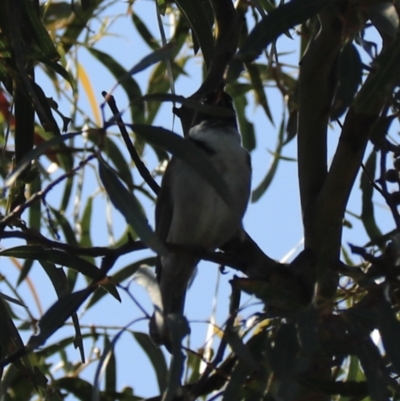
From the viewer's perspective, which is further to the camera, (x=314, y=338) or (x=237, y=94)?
(x=237, y=94)

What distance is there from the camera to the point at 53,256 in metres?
2.33

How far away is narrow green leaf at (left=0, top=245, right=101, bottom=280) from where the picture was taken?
233cm

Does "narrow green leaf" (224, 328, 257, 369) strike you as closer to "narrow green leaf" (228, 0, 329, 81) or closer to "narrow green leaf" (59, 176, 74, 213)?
"narrow green leaf" (228, 0, 329, 81)

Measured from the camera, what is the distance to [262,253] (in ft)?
8.63

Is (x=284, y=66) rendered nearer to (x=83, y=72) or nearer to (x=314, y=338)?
(x=83, y=72)

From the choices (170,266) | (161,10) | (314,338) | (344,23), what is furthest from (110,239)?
(314,338)

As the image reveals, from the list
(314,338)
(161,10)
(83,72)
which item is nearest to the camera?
(314,338)

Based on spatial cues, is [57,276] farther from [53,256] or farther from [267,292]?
[267,292]

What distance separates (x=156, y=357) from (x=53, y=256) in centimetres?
35

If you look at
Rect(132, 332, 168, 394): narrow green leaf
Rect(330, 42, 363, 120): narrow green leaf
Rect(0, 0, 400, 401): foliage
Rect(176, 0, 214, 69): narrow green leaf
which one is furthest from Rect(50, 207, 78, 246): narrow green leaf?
Rect(330, 42, 363, 120): narrow green leaf

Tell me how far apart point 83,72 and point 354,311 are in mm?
2253

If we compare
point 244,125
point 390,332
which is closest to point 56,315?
point 390,332

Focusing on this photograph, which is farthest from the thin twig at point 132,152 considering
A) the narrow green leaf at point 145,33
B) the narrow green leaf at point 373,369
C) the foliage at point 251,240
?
the narrow green leaf at point 145,33

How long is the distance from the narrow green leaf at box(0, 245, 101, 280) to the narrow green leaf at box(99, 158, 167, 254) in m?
0.44
